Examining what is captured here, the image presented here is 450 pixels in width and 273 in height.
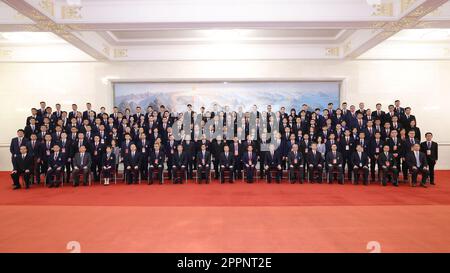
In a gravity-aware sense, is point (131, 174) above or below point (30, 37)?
below

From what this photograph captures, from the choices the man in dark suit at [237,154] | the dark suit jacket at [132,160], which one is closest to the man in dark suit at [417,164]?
the man in dark suit at [237,154]

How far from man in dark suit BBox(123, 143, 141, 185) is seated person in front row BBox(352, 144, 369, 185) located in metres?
6.25

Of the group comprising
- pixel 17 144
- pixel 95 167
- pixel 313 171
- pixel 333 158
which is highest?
pixel 17 144

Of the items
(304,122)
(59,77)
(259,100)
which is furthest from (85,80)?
(304,122)

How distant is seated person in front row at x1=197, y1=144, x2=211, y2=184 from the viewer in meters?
8.72

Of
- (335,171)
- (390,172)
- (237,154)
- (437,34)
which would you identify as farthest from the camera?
(437,34)

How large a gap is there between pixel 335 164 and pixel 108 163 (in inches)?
258

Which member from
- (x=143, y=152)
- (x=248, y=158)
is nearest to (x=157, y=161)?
(x=143, y=152)

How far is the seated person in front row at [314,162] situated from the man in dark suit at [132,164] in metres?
5.03

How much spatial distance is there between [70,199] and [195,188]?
2889 millimetres

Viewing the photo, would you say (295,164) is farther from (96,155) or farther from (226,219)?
(96,155)

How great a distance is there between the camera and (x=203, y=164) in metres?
8.91

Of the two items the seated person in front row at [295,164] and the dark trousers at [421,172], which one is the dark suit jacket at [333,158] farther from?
the dark trousers at [421,172]

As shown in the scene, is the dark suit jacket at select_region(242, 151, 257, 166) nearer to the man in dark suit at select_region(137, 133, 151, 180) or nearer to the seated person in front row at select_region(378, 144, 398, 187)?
the man in dark suit at select_region(137, 133, 151, 180)
